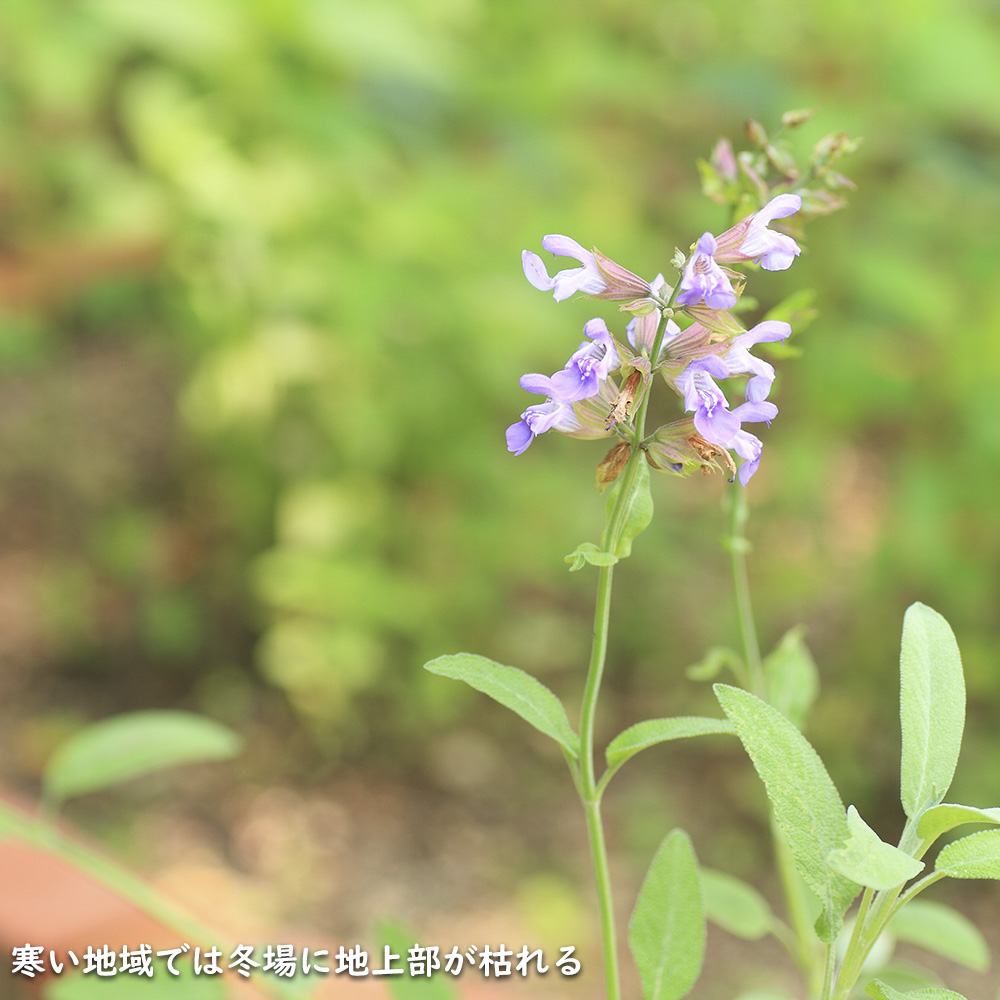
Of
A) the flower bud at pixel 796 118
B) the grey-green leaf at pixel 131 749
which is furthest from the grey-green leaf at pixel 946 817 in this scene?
the grey-green leaf at pixel 131 749

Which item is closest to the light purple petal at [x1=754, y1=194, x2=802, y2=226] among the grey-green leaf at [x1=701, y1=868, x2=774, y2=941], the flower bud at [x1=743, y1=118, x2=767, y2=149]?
the flower bud at [x1=743, y1=118, x2=767, y2=149]

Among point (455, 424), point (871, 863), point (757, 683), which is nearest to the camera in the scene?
point (871, 863)

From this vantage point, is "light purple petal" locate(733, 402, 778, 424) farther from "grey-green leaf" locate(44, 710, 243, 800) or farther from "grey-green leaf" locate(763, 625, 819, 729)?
"grey-green leaf" locate(44, 710, 243, 800)

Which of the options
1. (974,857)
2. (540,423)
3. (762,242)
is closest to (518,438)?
(540,423)

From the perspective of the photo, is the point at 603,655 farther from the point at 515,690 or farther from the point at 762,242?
the point at 762,242

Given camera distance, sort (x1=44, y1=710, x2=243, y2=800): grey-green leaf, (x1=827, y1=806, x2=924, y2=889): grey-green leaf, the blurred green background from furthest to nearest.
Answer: the blurred green background < (x1=44, y1=710, x2=243, y2=800): grey-green leaf < (x1=827, y1=806, x2=924, y2=889): grey-green leaf

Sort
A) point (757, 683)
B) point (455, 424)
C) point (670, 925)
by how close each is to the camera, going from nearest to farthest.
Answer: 1. point (670, 925)
2. point (757, 683)
3. point (455, 424)

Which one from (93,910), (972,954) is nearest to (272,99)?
(93,910)
